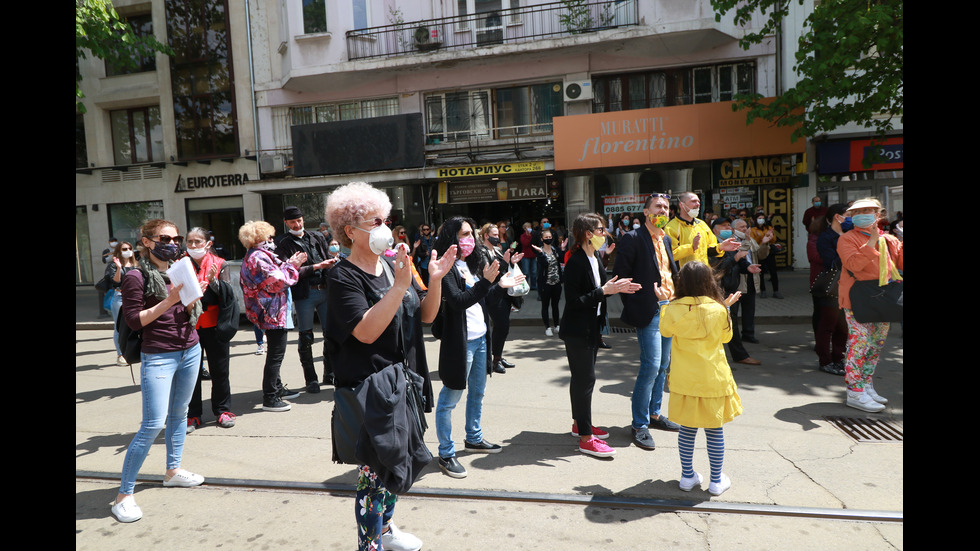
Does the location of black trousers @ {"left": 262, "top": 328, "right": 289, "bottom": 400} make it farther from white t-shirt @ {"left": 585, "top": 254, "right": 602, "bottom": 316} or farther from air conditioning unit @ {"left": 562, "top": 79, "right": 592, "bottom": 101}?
air conditioning unit @ {"left": 562, "top": 79, "right": 592, "bottom": 101}

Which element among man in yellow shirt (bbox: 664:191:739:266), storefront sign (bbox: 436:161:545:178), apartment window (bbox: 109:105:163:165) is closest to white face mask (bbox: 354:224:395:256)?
man in yellow shirt (bbox: 664:191:739:266)

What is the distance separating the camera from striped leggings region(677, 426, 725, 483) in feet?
12.3

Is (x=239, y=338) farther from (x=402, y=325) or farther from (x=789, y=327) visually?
(x=789, y=327)

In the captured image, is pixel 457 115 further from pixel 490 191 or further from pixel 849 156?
pixel 849 156

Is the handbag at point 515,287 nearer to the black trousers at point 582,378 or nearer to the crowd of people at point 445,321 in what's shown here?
the crowd of people at point 445,321

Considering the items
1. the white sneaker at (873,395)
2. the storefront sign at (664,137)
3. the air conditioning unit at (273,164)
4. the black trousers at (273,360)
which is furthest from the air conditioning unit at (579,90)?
the black trousers at (273,360)

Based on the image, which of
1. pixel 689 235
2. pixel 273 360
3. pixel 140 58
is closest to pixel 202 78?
pixel 140 58

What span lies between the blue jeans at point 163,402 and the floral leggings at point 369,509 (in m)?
1.82

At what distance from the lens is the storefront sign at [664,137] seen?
1498 centimetres

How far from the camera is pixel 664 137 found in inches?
613

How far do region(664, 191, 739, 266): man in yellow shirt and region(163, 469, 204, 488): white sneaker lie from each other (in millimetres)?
4435

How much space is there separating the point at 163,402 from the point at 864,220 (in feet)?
19.3
